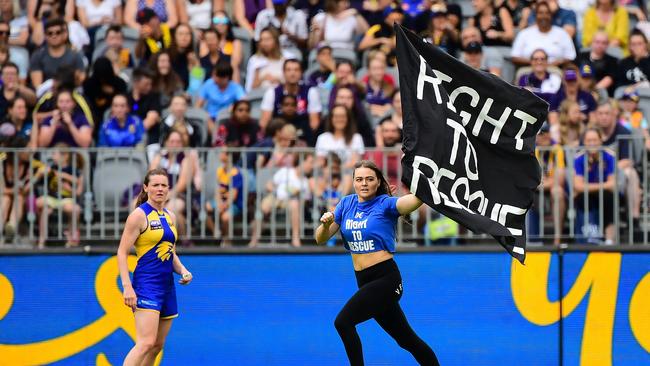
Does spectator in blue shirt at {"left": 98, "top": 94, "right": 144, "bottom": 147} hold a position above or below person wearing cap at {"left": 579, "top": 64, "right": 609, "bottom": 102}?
below

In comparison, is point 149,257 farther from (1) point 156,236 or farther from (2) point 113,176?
(2) point 113,176

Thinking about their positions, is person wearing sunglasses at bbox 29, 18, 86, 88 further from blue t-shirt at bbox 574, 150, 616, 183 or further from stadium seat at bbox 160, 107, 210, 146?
blue t-shirt at bbox 574, 150, 616, 183

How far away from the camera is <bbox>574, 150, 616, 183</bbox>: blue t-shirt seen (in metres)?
12.5

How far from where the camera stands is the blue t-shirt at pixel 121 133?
14.6m

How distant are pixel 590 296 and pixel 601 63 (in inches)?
209

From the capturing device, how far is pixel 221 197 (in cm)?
1269

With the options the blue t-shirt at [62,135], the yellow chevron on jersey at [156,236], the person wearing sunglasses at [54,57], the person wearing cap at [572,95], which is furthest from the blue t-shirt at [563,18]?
the yellow chevron on jersey at [156,236]

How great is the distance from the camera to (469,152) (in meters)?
9.66

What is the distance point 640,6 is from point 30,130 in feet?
30.4

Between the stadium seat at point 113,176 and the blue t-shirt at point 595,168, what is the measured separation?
178 inches

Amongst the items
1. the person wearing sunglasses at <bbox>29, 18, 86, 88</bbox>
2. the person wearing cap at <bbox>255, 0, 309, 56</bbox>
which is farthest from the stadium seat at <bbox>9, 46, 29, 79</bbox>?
the person wearing cap at <bbox>255, 0, 309, 56</bbox>

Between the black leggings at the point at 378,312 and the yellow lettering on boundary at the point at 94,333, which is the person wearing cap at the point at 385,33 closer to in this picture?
the yellow lettering on boundary at the point at 94,333

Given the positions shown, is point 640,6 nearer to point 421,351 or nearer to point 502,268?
point 502,268

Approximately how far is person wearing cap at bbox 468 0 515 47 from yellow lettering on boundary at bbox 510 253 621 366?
5.77m
